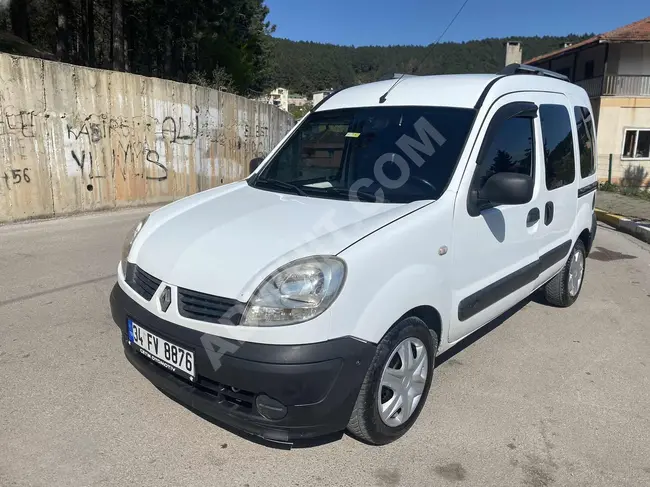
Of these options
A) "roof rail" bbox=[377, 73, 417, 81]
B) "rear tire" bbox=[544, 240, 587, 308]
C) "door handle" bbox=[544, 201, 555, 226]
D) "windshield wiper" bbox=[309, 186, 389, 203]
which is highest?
"roof rail" bbox=[377, 73, 417, 81]

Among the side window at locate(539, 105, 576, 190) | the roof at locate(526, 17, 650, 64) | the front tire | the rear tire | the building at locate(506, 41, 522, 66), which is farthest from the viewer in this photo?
the building at locate(506, 41, 522, 66)

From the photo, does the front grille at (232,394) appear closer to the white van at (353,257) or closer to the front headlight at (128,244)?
the white van at (353,257)

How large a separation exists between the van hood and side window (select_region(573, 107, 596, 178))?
2.67 m

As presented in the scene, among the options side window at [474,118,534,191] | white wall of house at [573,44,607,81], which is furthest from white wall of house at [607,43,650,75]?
side window at [474,118,534,191]

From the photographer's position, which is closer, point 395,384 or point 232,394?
point 232,394

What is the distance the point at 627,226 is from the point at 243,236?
30.0ft

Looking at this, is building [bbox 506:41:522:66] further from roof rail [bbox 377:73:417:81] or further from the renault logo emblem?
the renault logo emblem

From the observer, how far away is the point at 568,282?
15.9ft

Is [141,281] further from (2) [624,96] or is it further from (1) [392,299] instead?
(2) [624,96]

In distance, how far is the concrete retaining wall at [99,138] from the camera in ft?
27.0

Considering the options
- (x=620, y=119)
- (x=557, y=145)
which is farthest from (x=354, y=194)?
(x=620, y=119)

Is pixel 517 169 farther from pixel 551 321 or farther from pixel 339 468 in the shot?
pixel 339 468

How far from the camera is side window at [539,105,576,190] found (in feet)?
12.8

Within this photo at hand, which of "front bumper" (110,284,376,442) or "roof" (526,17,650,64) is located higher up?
"roof" (526,17,650,64)
